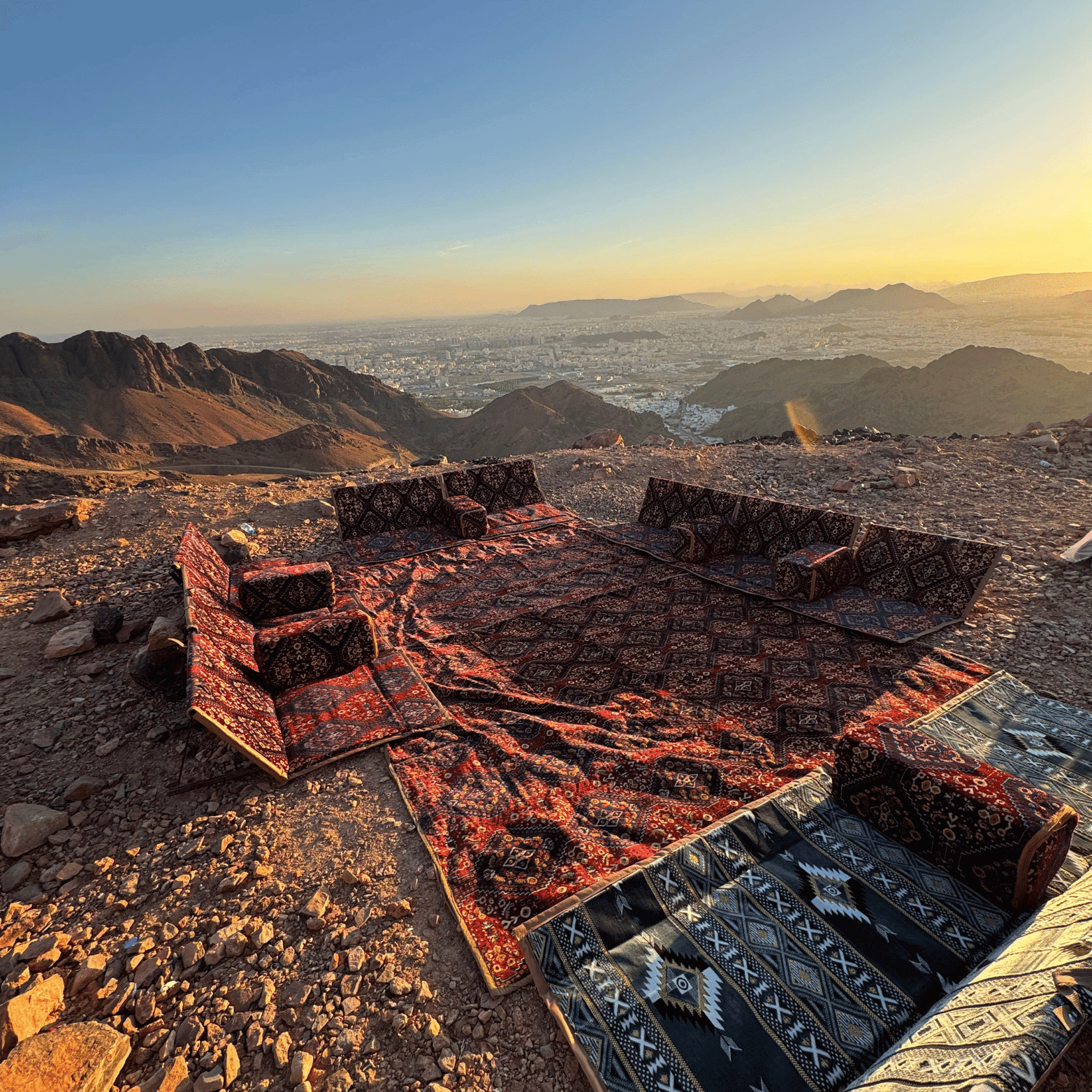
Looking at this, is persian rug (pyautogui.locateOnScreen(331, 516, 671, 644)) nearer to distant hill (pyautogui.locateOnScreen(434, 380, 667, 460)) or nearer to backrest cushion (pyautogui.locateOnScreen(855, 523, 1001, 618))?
backrest cushion (pyautogui.locateOnScreen(855, 523, 1001, 618))

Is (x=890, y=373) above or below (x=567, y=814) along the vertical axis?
below

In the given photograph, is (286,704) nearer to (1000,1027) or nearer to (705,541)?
(1000,1027)

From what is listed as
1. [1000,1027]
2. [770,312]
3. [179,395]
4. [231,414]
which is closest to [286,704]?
[1000,1027]

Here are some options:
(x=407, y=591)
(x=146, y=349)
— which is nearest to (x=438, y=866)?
(x=407, y=591)

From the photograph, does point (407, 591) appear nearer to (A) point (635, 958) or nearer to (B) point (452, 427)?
(A) point (635, 958)

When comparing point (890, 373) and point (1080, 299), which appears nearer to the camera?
point (890, 373)

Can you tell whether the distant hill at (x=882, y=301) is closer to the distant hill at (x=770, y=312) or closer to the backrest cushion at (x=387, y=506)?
the distant hill at (x=770, y=312)
